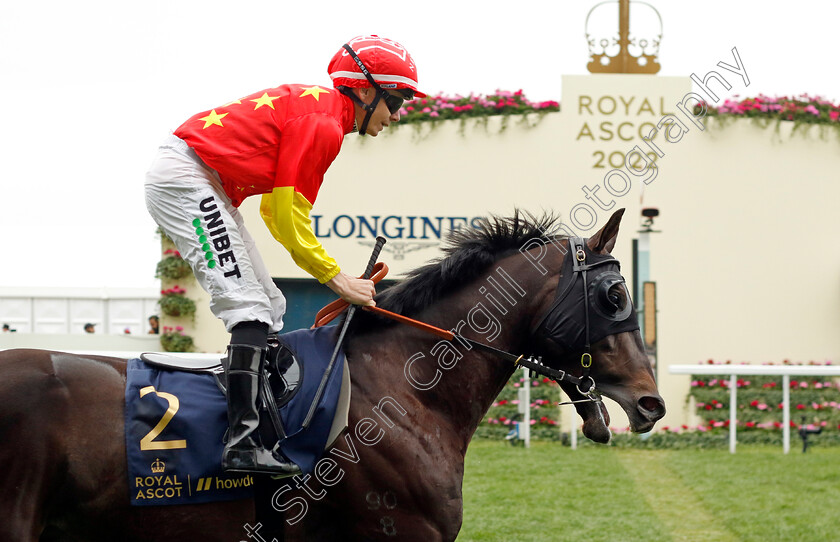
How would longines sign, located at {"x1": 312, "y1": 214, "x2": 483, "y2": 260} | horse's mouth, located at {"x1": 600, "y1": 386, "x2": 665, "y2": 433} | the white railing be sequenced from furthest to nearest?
longines sign, located at {"x1": 312, "y1": 214, "x2": 483, "y2": 260}
the white railing
horse's mouth, located at {"x1": 600, "y1": 386, "x2": 665, "y2": 433}

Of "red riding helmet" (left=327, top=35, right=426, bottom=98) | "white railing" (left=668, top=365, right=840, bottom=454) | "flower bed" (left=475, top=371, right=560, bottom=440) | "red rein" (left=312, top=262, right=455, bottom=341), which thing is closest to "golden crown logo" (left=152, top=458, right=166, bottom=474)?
"red rein" (left=312, top=262, right=455, bottom=341)

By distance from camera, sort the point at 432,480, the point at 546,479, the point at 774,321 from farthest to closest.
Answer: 1. the point at 774,321
2. the point at 546,479
3. the point at 432,480

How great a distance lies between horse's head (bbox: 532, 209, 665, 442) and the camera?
9.40 ft

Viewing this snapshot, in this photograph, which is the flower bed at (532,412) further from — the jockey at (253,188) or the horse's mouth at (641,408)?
the jockey at (253,188)

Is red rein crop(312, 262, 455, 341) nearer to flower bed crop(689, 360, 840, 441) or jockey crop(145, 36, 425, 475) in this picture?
jockey crop(145, 36, 425, 475)

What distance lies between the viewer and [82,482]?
8.20ft

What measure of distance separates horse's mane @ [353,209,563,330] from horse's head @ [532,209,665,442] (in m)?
0.24

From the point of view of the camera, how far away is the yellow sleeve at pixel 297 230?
2.63m

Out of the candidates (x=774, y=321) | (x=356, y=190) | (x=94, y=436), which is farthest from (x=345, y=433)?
(x=774, y=321)

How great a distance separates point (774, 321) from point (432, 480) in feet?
32.5

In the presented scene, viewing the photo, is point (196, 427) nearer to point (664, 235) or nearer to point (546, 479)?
point (546, 479)

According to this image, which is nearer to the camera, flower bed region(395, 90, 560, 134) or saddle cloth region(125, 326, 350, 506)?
saddle cloth region(125, 326, 350, 506)

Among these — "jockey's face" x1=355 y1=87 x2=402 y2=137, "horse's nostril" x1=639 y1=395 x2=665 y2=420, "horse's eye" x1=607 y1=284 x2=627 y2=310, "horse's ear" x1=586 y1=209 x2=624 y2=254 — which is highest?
"jockey's face" x1=355 y1=87 x2=402 y2=137

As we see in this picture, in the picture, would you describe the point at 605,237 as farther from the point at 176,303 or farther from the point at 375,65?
the point at 176,303
